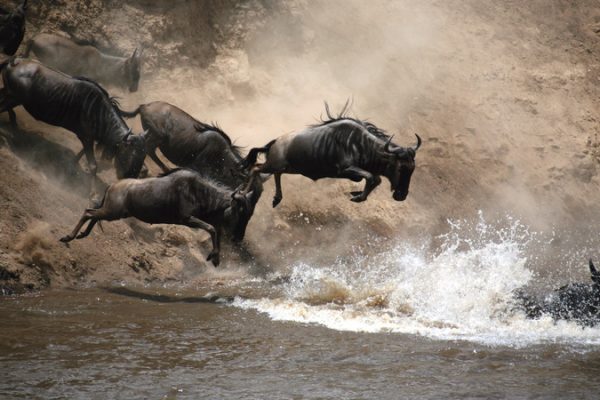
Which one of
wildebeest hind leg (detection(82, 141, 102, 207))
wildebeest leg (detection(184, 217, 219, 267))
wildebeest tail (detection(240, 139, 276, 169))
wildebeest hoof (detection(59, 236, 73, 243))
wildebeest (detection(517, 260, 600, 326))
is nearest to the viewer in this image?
wildebeest (detection(517, 260, 600, 326))

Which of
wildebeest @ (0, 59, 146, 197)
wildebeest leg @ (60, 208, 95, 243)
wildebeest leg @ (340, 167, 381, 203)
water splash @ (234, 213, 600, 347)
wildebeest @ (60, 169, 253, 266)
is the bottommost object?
water splash @ (234, 213, 600, 347)

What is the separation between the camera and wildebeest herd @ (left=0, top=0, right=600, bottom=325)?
33.0 feet

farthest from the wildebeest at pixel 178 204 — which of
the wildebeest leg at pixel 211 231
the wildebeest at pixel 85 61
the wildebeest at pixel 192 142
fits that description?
the wildebeest at pixel 85 61

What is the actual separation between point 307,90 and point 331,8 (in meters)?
2.37

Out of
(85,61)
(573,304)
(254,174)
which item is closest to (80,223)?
(254,174)

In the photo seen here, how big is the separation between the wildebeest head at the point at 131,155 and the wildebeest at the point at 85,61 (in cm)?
239

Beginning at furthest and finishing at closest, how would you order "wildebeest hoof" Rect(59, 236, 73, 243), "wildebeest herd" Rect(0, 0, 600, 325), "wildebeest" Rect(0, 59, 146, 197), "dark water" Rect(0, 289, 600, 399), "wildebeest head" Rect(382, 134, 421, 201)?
"wildebeest" Rect(0, 59, 146, 197) → "wildebeest head" Rect(382, 134, 421, 201) → "wildebeest hoof" Rect(59, 236, 73, 243) → "wildebeest herd" Rect(0, 0, 600, 325) → "dark water" Rect(0, 289, 600, 399)

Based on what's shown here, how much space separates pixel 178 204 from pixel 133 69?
4.52 meters

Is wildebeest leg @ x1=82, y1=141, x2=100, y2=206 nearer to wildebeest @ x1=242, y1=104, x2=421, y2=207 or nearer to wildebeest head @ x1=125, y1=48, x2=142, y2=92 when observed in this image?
wildebeest head @ x1=125, y1=48, x2=142, y2=92

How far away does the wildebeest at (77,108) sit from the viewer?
11.6 m

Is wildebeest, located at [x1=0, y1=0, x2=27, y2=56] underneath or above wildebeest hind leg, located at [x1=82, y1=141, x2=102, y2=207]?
above

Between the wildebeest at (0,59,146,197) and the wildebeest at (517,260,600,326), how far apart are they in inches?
226

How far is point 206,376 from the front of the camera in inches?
265

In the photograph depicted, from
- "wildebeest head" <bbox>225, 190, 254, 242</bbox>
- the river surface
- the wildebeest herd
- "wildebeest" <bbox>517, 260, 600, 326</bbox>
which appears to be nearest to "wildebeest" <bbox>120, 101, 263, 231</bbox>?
the wildebeest herd
